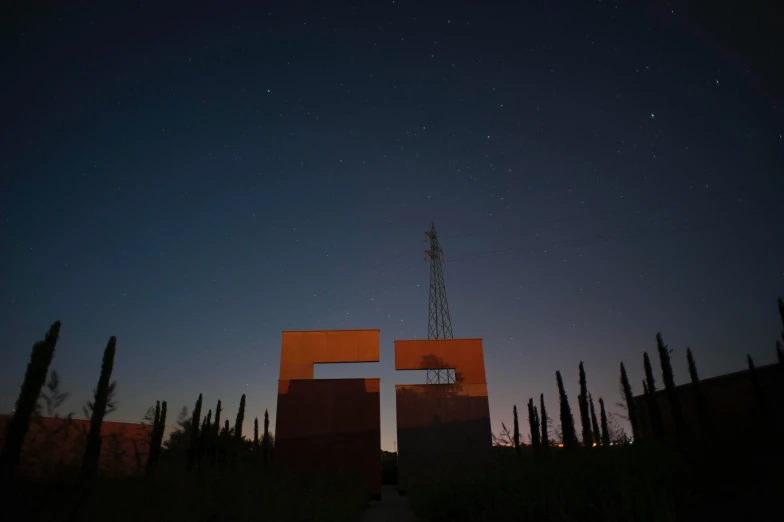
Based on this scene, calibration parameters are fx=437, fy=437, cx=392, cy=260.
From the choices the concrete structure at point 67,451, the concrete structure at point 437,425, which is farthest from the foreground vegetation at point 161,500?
the concrete structure at point 437,425

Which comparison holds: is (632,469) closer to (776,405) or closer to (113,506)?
(113,506)

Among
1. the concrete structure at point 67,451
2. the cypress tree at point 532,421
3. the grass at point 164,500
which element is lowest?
the grass at point 164,500

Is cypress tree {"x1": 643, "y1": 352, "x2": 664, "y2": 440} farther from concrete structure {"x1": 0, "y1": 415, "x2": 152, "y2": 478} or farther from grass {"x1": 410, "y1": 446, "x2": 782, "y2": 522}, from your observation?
concrete structure {"x1": 0, "y1": 415, "x2": 152, "y2": 478}

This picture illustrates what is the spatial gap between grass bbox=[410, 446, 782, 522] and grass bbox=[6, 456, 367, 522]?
256 cm

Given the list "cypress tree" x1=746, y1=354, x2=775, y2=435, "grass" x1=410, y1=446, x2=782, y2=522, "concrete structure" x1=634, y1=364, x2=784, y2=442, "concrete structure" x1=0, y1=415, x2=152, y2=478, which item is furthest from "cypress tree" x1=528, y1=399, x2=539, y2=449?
"concrete structure" x1=0, y1=415, x2=152, y2=478

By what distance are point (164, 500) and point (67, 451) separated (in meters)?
1.04

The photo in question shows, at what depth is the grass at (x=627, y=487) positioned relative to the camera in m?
3.96

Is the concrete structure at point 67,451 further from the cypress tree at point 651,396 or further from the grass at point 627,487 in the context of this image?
the cypress tree at point 651,396

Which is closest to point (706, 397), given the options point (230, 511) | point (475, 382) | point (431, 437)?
point (475, 382)

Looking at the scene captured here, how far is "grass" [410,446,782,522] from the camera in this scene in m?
3.96

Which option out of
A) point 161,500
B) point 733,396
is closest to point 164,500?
point 161,500

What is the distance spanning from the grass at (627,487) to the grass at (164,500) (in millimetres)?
2555

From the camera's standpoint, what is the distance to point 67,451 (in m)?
4.10

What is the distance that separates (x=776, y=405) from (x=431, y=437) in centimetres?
2031
